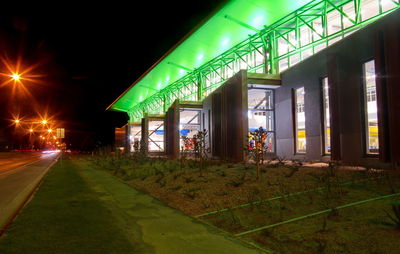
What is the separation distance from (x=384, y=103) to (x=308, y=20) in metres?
10.4

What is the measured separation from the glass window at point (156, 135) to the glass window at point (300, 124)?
23762mm

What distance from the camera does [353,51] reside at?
13.1 metres

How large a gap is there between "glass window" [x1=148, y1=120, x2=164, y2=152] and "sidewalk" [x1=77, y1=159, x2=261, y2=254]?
3406 cm

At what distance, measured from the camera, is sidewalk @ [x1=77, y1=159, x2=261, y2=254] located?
4.73m

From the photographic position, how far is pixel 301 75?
17250 millimetres

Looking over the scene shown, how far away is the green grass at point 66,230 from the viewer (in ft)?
15.6

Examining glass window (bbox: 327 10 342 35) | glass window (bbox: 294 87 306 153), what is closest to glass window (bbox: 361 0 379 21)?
glass window (bbox: 327 10 342 35)

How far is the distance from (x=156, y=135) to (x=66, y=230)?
39011 mm

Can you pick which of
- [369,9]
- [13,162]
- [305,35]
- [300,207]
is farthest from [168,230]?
[13,162]

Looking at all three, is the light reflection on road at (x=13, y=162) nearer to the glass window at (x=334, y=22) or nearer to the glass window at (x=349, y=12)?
the glass window at (x=334, y=22)

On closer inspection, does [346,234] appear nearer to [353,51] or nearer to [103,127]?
[353,51]

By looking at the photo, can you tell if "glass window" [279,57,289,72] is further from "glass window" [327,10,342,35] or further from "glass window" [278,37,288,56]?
"glass window" [327,10,342,35]

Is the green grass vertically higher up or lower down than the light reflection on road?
higher up

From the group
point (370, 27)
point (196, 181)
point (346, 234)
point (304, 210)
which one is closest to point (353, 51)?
point (370, 27)
